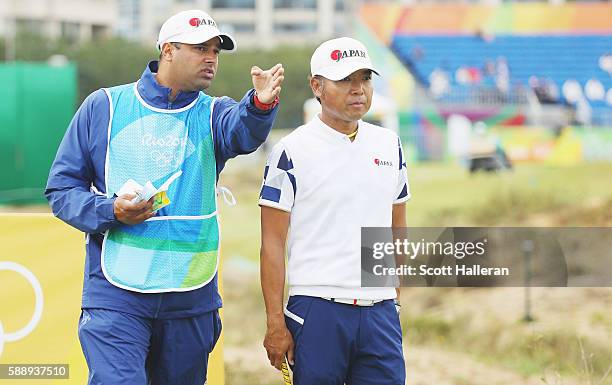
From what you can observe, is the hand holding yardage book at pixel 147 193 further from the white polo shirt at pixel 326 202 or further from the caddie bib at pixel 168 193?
the white polo shirt at pixel 326 202

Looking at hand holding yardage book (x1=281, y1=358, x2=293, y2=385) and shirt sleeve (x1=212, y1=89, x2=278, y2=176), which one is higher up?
shirt sleeve (x1=212, y1=89, x2=278, y2=176)

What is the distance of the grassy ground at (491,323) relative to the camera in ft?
25.3

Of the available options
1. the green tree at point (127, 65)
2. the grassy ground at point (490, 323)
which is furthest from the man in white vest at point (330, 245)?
the green tree at point (127, 65)

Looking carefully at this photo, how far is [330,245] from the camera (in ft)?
13.5

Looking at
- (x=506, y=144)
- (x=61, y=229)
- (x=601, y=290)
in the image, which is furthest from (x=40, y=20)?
(x=61, y=229)

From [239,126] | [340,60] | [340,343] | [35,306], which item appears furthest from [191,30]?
[35,306]

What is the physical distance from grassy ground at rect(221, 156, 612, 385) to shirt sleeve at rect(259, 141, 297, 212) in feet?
6.98

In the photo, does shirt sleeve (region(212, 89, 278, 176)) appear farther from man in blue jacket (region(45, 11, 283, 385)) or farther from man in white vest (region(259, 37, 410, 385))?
man in white vest (region(259, 37, 410, 385))

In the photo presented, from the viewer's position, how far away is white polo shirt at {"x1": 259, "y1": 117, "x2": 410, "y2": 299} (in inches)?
162

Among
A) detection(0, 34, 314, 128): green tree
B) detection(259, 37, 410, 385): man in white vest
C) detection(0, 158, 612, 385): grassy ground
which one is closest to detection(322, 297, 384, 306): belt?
detection(259, 37, 410, 385): man in white vest

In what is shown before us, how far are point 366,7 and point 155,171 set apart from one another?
132 ft

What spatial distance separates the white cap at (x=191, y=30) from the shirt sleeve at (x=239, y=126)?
Result: 0.86 ft

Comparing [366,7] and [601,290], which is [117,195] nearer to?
[601,290]

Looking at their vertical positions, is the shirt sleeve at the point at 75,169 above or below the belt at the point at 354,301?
above
